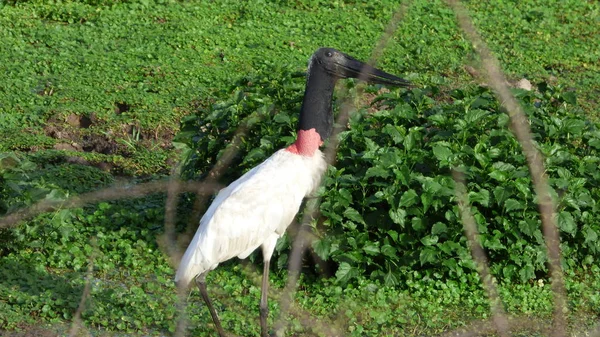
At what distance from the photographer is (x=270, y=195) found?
5336 millimetres

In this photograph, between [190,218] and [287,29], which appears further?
[287,29]

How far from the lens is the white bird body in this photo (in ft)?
17.1

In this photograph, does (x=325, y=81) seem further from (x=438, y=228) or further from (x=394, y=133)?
(x=438, y=228)

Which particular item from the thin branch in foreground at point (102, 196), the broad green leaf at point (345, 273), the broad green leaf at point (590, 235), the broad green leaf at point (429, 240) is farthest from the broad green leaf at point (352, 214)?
the broad green leaf at point (590, 235)

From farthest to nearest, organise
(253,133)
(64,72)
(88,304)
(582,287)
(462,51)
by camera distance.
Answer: (462,51) → (64,72) → (253,133) → (582,287) → (88,304)

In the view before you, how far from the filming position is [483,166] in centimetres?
589

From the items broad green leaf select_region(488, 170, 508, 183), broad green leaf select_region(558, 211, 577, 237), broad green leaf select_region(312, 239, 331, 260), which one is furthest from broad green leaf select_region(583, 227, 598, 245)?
broad green leaf select_region(312, 239, 331, 260)

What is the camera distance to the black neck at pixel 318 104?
18.5 ft

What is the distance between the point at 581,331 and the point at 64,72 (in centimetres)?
516

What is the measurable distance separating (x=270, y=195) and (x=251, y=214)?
0.46 ft

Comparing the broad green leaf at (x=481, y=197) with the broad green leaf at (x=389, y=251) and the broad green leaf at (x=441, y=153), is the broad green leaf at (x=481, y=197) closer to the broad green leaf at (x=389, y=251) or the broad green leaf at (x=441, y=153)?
the broad green leaf at (x=441, y=153)

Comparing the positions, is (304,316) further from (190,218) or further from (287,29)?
(287,29)

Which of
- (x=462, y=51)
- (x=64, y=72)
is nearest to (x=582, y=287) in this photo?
(x=462, y=51)

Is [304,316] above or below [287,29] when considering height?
below
